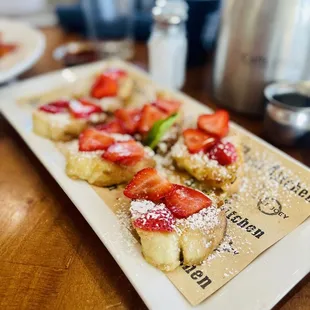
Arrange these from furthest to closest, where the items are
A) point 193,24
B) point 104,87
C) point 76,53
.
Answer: point 76,53 → point 193,24 → point 104,87

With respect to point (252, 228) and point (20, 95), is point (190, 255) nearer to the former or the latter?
point (252, 228)

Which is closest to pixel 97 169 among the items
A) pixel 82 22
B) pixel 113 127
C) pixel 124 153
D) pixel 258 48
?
pixel 124 153

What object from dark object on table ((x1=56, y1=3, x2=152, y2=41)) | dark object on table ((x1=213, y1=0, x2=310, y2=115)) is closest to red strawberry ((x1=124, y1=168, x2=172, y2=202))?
dark object on table ((x1=213, y1=0, x2=310, y2=115))

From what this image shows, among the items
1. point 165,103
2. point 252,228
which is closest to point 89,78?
point 165,103

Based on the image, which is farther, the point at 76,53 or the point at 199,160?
the point at 76,53

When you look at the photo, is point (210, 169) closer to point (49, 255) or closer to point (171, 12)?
point (49, 255)
